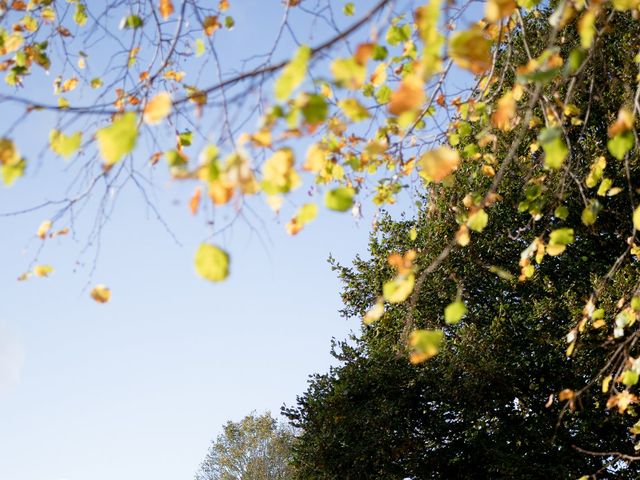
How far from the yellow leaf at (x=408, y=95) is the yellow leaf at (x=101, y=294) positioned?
2.12 metres

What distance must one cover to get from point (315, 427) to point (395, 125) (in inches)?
330

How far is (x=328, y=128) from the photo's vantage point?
10.2ft

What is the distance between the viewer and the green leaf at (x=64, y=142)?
1931mm

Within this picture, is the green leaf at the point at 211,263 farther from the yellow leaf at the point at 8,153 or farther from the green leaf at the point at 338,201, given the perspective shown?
the yellow leaf at the point at 8,153

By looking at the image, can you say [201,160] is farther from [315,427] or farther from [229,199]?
[315,427]

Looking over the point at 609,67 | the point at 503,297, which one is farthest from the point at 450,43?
the point at 503,297

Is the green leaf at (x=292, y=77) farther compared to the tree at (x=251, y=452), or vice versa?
the tree at (x=251, y=452)

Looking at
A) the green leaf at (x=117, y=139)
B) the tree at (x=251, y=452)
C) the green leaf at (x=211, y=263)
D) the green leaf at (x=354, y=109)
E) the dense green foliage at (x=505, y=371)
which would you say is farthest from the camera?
the tree at (x=251, y=452)

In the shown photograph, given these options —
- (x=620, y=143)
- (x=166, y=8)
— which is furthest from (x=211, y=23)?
(x=620, y=143)

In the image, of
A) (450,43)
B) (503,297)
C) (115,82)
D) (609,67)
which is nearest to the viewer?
(450,43)

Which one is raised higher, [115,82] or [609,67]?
[609,67]

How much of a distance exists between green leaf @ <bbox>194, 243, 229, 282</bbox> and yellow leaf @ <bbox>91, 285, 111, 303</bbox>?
5.23 ft

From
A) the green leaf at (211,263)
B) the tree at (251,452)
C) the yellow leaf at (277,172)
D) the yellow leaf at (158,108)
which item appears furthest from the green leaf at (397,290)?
the tree at (251,452)

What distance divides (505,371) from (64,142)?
368 inches
